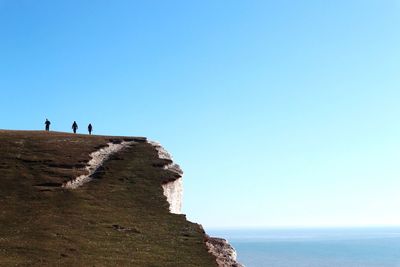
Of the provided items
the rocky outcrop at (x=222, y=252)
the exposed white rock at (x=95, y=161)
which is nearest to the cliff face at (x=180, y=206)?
the rocky outcrop at (x=222, y=252)

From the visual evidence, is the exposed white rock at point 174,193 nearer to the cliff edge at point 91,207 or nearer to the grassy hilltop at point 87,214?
the cliff edge at point 91,207

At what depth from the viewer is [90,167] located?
73.3m

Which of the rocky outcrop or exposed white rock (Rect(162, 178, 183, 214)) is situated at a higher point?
exposed white rock (Rect(162, 178, 183, 214))

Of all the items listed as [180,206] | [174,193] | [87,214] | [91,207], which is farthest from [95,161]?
[87,214]

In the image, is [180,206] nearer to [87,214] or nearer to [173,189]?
[173,189]

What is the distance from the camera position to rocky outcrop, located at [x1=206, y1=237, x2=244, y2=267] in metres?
44.2

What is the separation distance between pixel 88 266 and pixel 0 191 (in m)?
25.9

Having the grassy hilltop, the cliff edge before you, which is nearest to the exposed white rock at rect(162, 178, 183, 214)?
the cliff edge

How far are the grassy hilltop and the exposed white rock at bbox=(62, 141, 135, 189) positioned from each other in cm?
90

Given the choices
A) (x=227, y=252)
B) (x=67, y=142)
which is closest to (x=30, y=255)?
(x=227, y=252)

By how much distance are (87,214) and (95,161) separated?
84.9 feet

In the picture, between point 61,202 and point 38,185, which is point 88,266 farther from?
point 38,185

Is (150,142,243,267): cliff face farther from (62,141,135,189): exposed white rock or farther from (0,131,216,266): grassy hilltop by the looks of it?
(62,141,135,189): exposed white rock

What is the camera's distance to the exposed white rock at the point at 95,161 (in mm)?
64819
